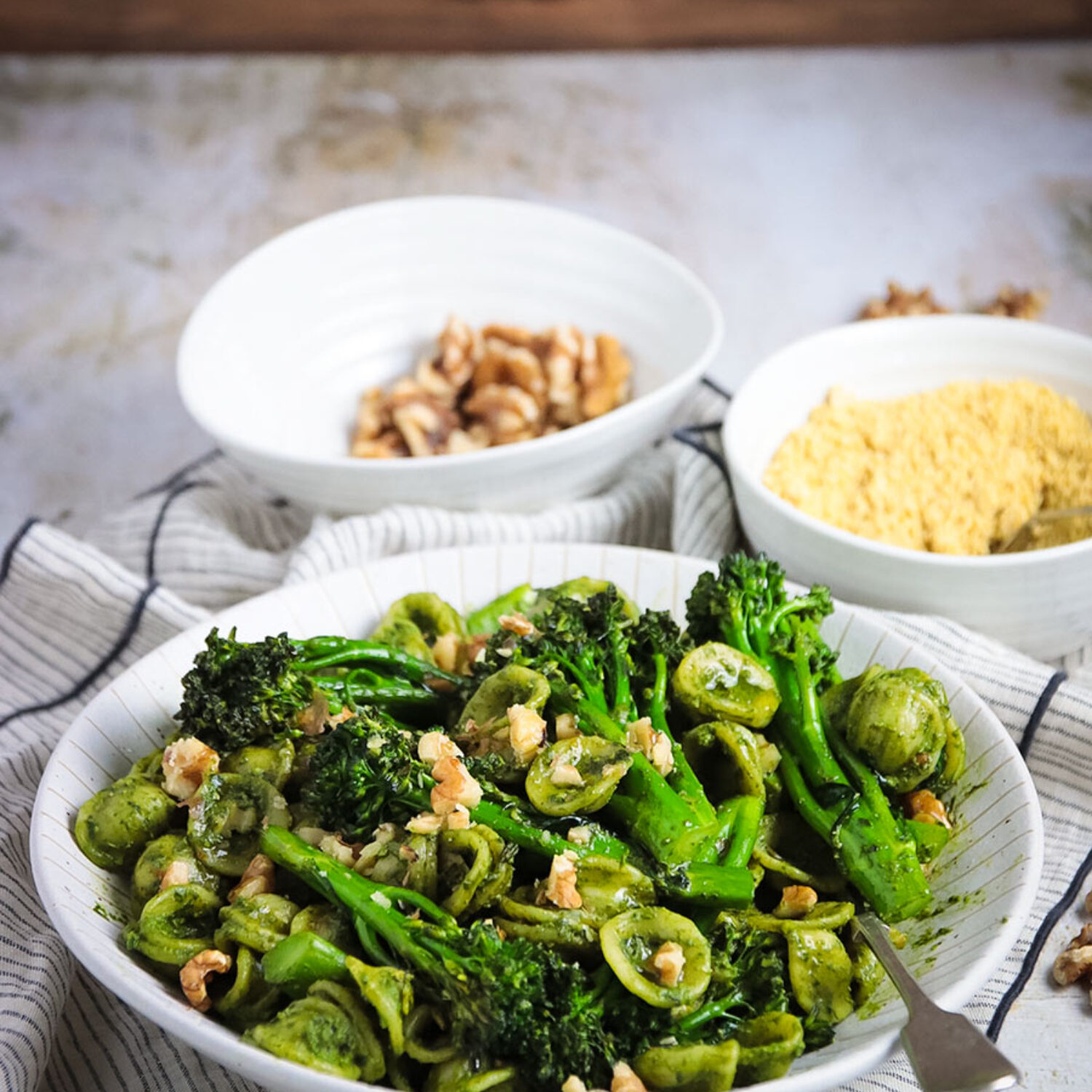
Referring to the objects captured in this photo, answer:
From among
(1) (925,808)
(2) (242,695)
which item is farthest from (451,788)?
(1) (925,808)

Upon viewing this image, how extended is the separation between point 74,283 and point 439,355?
205 centimetres

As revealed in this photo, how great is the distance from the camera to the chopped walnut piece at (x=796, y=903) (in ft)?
6.20

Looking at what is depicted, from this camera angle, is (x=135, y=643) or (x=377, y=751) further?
(x=135, y=643)

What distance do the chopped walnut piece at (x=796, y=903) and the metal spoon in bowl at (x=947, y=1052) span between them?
209 mm

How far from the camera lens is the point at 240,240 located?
199 inches

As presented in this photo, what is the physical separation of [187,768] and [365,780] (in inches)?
13.4

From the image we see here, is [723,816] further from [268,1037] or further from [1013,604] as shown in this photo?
[1013,604]

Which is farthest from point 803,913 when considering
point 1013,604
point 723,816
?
point 1013,604

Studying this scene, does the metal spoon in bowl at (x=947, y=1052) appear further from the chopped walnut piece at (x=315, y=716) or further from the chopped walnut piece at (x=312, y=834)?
the chopped walnut piece at (x=315, y=716)

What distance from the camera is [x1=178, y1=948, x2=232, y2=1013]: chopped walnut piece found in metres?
1.73

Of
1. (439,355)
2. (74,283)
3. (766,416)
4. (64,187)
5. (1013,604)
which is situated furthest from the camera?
(64,187)

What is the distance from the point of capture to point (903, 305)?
4.26 metres

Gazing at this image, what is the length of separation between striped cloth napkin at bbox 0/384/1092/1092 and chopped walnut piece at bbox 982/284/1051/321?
4.40 ft

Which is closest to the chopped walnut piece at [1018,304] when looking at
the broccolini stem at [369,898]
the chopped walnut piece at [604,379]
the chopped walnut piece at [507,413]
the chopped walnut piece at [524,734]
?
the chopped walnut piece at [604,379]
